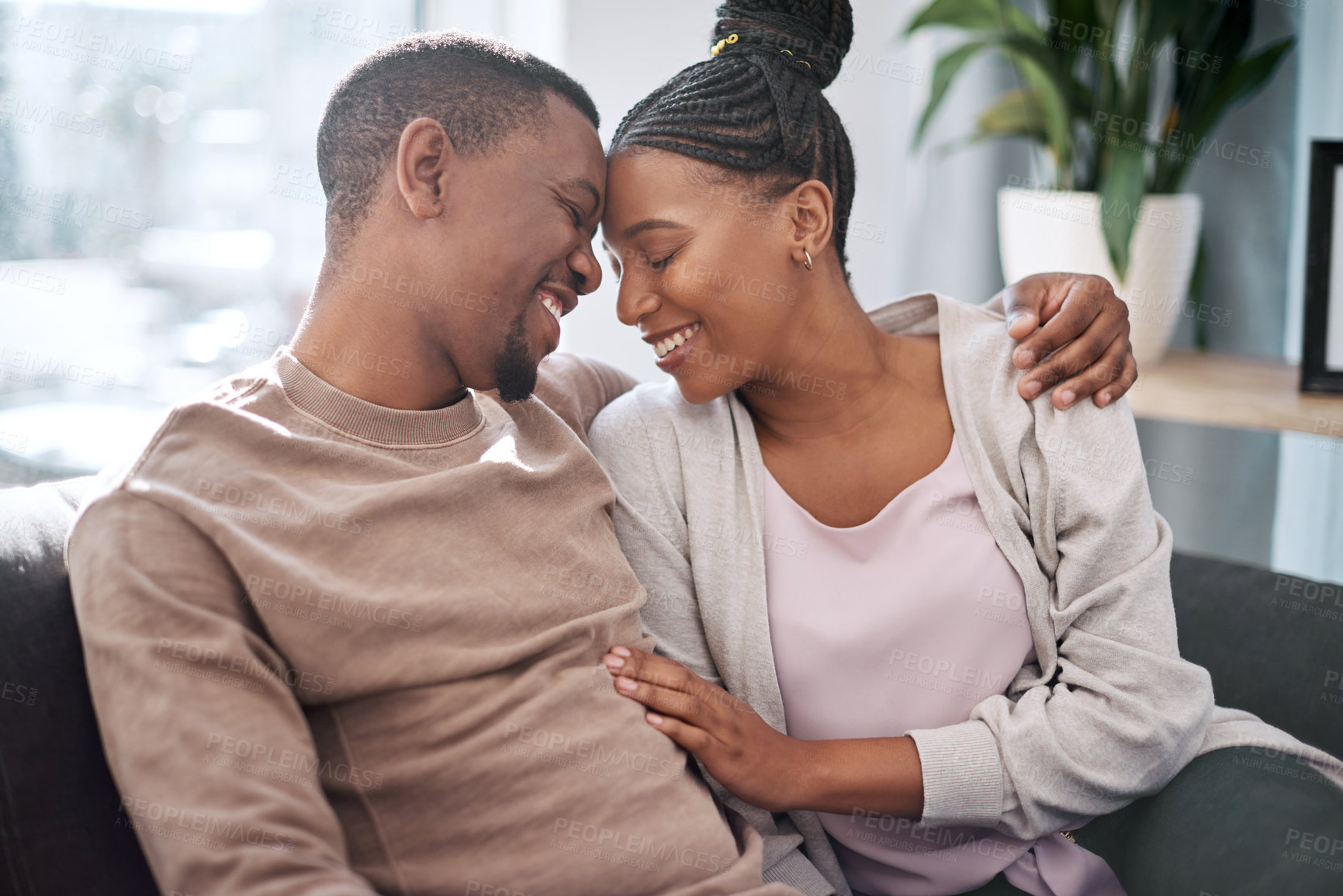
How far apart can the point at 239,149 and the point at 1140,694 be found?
1.63 metres

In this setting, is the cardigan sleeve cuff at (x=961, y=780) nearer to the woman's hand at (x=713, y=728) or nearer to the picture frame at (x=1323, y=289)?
the woman's hand at (x=713, y=728)

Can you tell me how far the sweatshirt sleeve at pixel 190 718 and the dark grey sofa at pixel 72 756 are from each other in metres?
0.10

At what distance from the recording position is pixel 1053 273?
1.30 metres

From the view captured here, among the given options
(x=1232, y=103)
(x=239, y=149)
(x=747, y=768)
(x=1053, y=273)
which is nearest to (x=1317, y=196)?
(x=1232, y=103)

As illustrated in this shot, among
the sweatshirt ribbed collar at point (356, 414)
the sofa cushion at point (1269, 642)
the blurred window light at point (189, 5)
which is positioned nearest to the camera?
the sweatshirt ribbed collar at point (356, 414)

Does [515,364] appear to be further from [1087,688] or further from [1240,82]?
[1240,82]

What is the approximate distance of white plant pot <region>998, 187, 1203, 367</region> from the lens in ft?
6.14

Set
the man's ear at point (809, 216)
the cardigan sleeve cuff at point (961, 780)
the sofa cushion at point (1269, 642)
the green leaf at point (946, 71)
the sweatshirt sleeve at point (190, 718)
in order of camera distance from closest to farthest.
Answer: the sweatshirt sleeve at point (190, 718) < the cardigan sleeve cuff at point (961, 780) < the man's ear at point (809, 216) < the sofa cushion at point (1269, 642) < the green leaf at point (946, 71)

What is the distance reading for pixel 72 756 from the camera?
Answer: 87cm

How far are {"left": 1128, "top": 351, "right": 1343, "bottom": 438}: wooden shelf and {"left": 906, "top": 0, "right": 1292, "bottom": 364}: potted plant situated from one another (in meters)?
0.09

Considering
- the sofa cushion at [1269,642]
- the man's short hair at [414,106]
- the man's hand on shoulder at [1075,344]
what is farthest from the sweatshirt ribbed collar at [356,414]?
the sofa cushion at [1269,642]

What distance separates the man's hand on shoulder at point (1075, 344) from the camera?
1.18 meters

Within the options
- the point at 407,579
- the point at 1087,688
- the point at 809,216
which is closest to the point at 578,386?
the point at 809,216

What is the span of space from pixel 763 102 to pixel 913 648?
66cm
